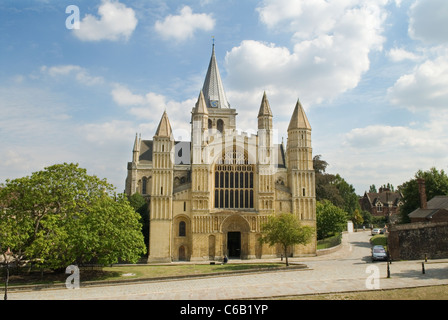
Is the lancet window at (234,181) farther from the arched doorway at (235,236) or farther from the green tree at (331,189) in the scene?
the green tree at (331,189)

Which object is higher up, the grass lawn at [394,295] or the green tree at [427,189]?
the green tree at [427,189]

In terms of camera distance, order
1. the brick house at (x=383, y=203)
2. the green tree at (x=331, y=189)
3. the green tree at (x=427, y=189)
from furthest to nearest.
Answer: the brick house at (x=383, y=203)
the green tree at (x=331, y=189)
the green tree at (x=427, y=189)

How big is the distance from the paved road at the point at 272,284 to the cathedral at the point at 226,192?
14.0 m

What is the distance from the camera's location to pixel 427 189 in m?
53.2

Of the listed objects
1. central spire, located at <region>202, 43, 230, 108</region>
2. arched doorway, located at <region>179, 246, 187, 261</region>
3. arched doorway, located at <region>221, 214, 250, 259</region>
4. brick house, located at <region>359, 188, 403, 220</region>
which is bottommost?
arched doorway, located at <region>179, 246, 187, 261</region>

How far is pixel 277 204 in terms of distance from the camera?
46375 millimetres

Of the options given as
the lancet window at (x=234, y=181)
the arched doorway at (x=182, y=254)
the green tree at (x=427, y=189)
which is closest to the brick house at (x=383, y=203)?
the green tree at (x=427, y=189)

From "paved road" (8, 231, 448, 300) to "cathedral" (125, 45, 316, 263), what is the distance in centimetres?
1402

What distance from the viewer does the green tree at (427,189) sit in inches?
2034

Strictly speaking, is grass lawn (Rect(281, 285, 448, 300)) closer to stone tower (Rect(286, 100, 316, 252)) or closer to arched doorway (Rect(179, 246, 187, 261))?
stone tower (Rect(286, 100, 316, 252))

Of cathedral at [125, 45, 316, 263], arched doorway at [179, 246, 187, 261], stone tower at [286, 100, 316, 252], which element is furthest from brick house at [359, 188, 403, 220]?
arched doorway at [179, 246, 187, 261]

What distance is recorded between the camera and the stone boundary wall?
34281 mm
